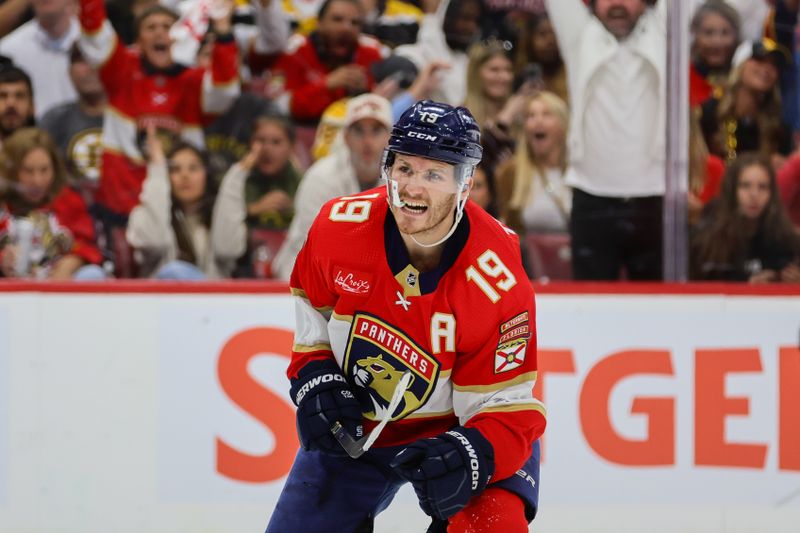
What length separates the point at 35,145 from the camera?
418cm

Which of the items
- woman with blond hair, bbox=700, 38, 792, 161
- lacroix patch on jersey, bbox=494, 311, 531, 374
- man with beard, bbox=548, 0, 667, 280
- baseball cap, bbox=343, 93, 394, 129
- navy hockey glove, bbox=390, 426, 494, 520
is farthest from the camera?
baseball cap, bbox=343, 93, 394, 129

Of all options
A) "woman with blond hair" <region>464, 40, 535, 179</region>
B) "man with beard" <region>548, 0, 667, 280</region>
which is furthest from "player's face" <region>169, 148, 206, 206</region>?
"man with beard" <region>548, 0, 667, 280</region>

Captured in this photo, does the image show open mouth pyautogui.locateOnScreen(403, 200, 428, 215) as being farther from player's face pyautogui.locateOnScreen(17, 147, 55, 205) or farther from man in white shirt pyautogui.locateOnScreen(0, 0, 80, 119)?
man in white shirt pyautogui.locateOnScreen(0, 0, 80, 119)

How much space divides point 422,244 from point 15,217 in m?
2.25

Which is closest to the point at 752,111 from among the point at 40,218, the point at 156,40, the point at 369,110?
the point at 369,110

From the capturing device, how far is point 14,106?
13.8ft

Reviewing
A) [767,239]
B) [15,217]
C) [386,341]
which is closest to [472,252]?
[386,341]

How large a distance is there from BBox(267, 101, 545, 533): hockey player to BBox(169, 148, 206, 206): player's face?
6.04 feet

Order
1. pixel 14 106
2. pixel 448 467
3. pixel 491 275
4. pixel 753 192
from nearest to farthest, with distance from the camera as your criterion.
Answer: pixel 448 467
pixel 491 275
pixel 753 192
pixel 14 106

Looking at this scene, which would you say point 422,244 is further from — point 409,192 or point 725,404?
point 725,404

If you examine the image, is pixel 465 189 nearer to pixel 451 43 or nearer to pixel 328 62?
pixel 451 43

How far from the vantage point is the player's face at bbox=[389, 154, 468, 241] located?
7.40 ft

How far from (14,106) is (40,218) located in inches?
17.0

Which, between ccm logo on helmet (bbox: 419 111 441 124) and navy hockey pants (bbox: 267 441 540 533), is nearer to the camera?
ccm logo on helmet (bbox: 419 111 441 124)
